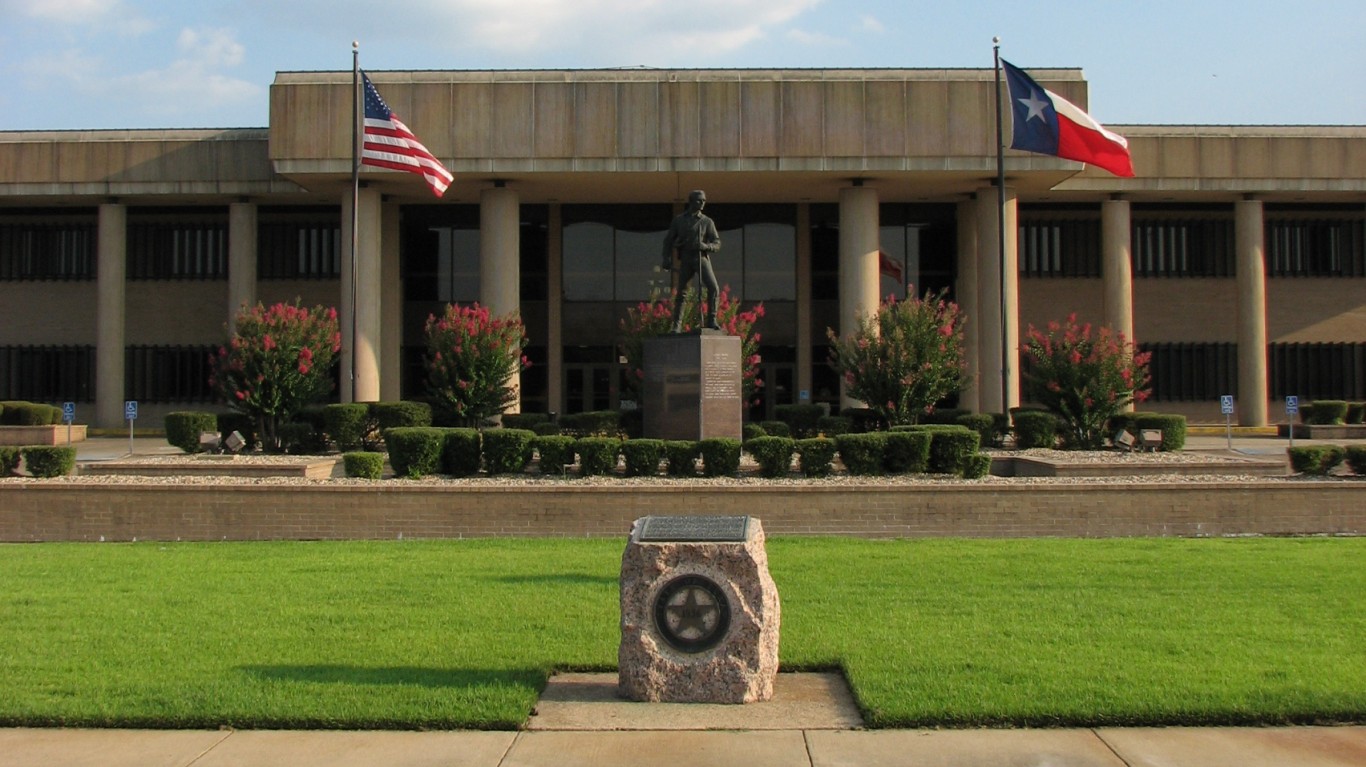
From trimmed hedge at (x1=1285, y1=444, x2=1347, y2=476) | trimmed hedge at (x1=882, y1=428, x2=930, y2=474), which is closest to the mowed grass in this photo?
trimmed hedge at (x1=882, y1=428, x2=930, y2=474)

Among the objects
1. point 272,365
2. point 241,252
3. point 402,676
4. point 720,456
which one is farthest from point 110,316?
point 402,676

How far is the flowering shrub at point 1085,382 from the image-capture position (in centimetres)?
2598

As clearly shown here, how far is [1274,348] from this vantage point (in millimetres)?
40688

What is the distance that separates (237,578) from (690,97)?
24.6 meters

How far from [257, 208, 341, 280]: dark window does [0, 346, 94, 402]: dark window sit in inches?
251

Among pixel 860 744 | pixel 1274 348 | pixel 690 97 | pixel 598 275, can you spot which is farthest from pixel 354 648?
pixel 1274 348

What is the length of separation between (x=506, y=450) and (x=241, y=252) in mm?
20751

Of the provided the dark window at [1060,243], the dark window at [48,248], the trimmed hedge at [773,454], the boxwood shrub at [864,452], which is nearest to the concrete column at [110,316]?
the dark window at [48,248]

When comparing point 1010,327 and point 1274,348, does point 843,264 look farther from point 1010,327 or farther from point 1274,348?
point 1274,348

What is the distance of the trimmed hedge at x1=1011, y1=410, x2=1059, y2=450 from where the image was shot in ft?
84.7

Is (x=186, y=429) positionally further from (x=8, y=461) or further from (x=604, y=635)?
(x=604, y=635)

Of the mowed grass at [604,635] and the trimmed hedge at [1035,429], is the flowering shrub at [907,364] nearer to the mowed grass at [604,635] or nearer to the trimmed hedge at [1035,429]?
the trimmed hedge at [1035,429]

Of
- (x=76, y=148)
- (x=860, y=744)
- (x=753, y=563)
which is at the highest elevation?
(x=76, y=148)

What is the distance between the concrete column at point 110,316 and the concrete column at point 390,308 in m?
7.77
